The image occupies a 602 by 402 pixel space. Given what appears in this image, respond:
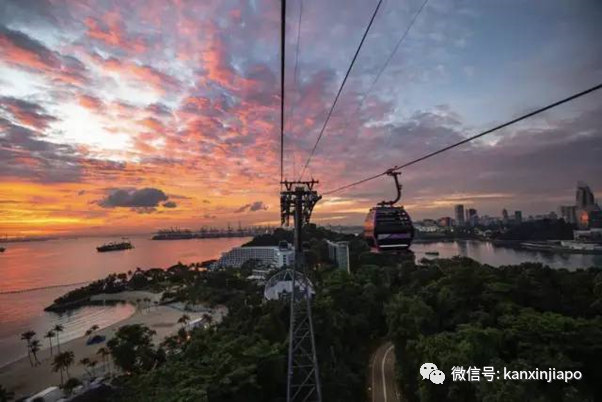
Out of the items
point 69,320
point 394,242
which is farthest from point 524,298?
point 69,320

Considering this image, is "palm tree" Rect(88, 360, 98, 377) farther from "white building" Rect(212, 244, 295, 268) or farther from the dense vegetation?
"white building" Rect(212, 244, 295, 268)

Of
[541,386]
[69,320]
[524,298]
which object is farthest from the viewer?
[69,320]

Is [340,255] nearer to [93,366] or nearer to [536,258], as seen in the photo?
[93,366]

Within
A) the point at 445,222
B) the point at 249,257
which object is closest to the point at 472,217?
the point at 445,222

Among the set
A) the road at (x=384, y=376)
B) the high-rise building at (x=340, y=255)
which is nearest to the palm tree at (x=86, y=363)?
the road at (x=384, y=376)

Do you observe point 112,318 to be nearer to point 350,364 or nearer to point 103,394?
point 103,394
